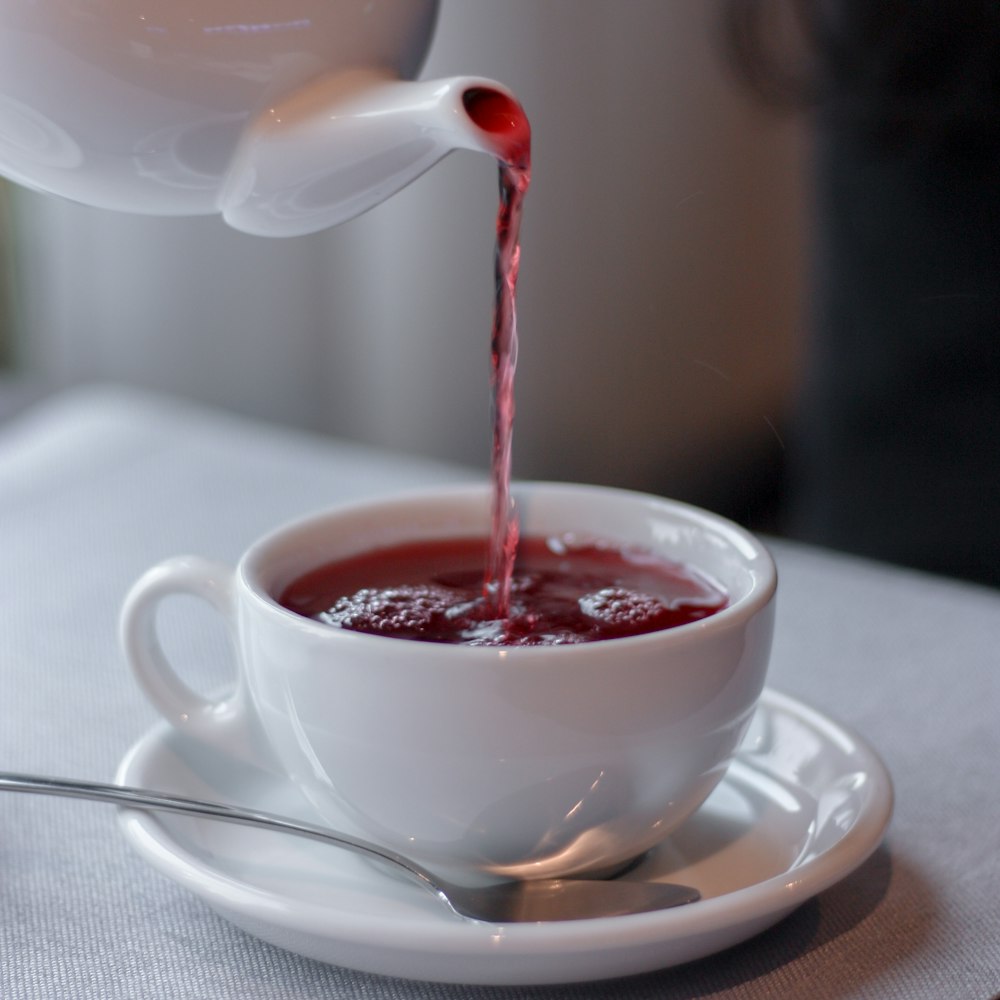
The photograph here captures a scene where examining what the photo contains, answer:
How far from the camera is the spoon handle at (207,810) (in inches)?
23.5

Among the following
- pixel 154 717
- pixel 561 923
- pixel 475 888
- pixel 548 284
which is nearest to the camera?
pixel 561 923

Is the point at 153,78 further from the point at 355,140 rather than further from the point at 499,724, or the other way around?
the point at 499,724

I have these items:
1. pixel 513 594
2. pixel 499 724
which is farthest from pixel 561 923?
pixel 513 594

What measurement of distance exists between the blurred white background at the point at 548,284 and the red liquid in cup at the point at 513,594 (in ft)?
5.42

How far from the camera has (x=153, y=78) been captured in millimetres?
593

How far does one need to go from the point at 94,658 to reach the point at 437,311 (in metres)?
1.81

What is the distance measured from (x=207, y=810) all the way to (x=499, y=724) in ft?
0.50

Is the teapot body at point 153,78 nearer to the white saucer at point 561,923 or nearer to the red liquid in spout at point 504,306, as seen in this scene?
the red liquid in spout at point 504,306

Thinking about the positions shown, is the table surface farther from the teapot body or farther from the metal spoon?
the teapot body

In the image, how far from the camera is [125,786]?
656mm

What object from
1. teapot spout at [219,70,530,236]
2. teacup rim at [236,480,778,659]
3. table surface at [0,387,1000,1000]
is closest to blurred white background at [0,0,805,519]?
table surface at [0,387,1000,1000]

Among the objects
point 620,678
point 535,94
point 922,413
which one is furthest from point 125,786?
point 535,94

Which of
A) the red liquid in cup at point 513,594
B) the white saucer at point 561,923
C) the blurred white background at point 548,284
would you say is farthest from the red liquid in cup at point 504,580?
the blurred white background at point 548,284

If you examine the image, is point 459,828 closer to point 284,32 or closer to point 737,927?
point 737,927
